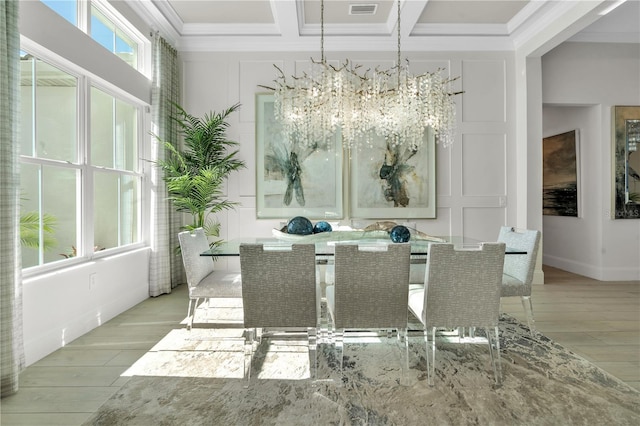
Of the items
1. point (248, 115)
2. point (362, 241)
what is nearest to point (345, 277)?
point (362, 241)

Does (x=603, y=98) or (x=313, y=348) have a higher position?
(x=603, y=98)

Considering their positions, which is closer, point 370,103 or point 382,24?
point 370,103

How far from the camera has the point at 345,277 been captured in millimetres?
2139

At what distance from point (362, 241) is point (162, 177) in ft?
8.74

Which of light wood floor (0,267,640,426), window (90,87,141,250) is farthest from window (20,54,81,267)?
light wood floor (0,267,640,426)

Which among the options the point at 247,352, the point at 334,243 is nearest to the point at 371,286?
the point at 334,243

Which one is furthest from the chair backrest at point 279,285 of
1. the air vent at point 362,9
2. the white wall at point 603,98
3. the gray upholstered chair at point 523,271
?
the white wall at point 603,98

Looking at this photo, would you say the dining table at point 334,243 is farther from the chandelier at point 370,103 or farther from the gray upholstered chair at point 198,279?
the chandelier at point 370,103

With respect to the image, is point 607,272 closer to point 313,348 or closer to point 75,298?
point 313,348

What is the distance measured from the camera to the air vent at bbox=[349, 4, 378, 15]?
4105mm

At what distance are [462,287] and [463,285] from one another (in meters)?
0.01

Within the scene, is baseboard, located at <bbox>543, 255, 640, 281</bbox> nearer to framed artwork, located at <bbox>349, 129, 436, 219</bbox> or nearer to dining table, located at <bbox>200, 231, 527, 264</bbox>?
framed artwork, located at <bbox>349, 129, 436, 219</bbox>

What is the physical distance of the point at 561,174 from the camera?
18.4ft

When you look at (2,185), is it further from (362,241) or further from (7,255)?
(362,241)
